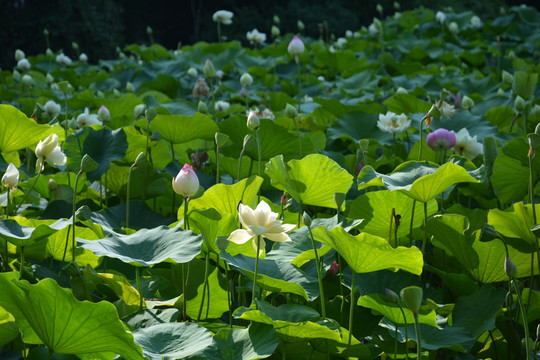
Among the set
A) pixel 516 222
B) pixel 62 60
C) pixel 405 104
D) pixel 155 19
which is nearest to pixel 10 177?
pixel 516 222

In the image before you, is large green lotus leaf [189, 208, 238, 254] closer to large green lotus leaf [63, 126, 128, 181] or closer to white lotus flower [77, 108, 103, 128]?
large green lotus leaf [63, 126, 128, 181]

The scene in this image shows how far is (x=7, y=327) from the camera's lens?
0.75 metres

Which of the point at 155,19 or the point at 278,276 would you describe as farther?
the point at 155,19

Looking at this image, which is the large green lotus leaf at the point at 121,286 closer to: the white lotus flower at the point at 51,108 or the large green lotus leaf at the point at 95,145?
the large green lotus leaf at the point at 95,145

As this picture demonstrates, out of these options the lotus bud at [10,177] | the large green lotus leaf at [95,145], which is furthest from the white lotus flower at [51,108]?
the lotus bud at [10,177]

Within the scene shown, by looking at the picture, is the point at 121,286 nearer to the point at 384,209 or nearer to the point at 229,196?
the point at 229,196

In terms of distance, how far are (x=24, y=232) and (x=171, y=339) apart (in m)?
0.29

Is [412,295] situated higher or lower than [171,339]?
higher

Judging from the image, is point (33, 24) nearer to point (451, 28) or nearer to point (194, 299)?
point (451, 28)

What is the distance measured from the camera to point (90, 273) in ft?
2.93

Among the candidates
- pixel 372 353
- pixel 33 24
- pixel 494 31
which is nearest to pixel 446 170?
pixel 372 353

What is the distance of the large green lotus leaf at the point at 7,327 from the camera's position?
75 centimetres

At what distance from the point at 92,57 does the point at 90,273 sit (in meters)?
8.39

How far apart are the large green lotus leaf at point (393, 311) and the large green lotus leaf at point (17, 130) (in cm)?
71
